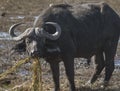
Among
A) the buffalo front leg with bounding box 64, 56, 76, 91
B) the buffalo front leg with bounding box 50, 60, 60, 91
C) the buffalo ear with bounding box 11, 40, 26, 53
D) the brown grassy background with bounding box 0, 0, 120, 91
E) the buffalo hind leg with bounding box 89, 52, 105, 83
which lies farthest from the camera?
the buffalo hind leg with bounding box 89, 52, 105, 83

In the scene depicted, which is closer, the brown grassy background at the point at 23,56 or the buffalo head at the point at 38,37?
the buffalo head at the point at 38,37

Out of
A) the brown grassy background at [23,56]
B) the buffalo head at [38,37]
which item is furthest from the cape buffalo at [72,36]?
the brown grassy background at [23,56]

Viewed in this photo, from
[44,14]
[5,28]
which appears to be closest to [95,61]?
[44,14]

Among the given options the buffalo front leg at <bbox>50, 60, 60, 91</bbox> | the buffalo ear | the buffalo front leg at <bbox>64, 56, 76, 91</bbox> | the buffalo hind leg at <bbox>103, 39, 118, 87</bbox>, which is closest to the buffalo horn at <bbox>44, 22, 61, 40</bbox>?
the buffalo ear

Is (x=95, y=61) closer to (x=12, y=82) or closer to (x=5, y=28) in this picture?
(x=12, y=82)

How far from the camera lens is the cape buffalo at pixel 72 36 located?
35.4 feet

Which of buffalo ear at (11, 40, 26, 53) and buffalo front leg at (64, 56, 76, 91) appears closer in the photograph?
buffalo ear at (11, 40, 26, 53)

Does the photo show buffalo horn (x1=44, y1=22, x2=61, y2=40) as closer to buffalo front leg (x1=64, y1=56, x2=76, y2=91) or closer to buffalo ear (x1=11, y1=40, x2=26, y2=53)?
buffalo ear (x1=11, y1=40, x2=26, y2=53)

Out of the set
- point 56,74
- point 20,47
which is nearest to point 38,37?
point 20,47

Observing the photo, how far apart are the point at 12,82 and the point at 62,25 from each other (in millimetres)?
2311

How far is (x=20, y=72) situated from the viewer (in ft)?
45.7

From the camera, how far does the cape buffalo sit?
10.8 meters

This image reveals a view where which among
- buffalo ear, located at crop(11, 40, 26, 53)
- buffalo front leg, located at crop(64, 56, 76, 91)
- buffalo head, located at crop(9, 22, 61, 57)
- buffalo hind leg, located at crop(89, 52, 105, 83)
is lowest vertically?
buffalo hind leg, located at crop(89, 52, 105, 83)

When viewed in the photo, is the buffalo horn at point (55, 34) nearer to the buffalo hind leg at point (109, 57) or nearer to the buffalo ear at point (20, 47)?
the buffalo ear at point (20, 47)
